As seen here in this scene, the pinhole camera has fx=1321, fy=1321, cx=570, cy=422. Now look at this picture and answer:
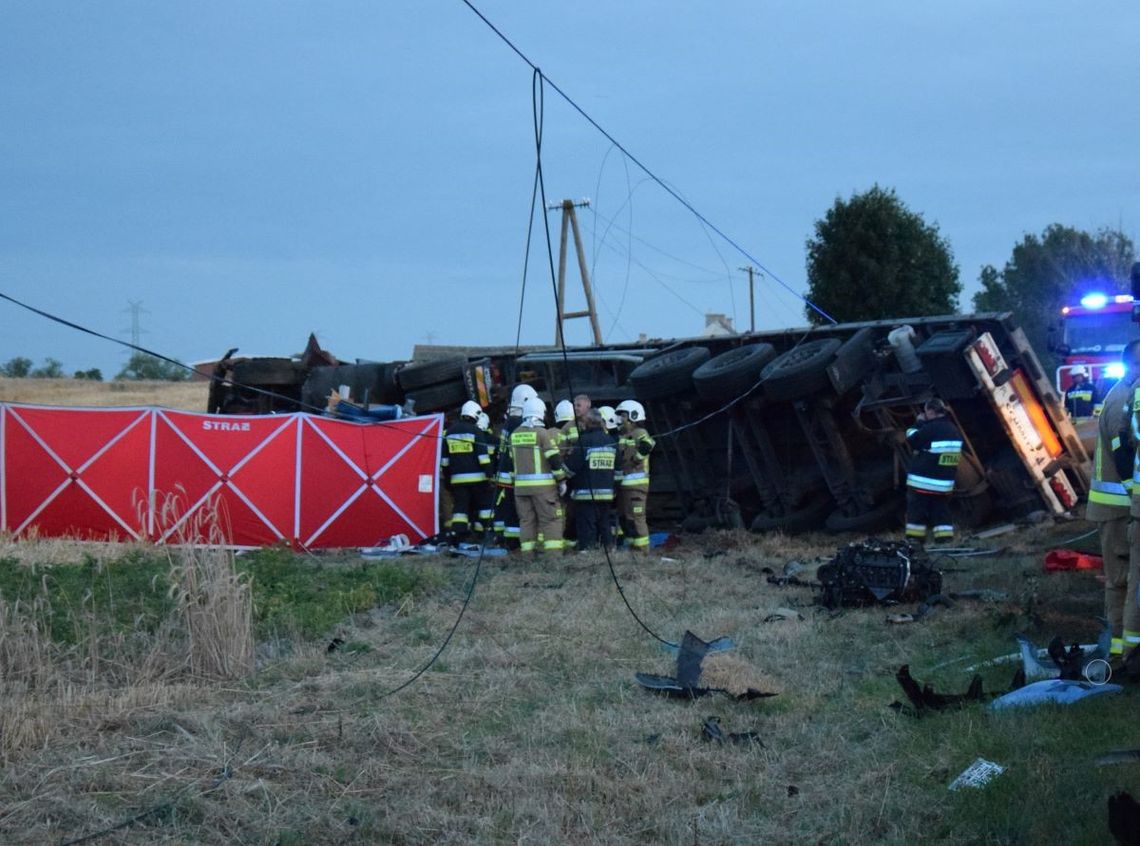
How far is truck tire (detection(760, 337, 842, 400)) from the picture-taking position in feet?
45.1

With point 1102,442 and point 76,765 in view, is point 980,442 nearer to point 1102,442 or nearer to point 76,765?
point 1102,442

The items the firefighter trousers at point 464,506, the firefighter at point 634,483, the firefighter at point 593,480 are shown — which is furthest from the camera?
the firefighter trousers at point 464,506

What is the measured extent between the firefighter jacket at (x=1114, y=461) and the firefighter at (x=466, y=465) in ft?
31.2

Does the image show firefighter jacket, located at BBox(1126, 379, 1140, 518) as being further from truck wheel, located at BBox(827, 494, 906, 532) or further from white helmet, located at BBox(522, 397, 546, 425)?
white helmet, located at BBox(522, 397, 546, 425)

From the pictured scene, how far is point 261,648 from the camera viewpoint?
830 centimetres

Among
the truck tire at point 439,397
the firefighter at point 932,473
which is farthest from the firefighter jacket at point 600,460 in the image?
the truck tire at point 439,397

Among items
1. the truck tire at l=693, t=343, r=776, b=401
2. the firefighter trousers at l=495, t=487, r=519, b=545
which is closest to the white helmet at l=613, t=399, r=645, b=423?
the truck tire at l=693, t=343, r=776, b=401

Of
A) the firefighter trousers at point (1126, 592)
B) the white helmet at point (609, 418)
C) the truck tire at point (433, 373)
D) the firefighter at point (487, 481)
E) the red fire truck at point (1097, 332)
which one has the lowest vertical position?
the firefighter trousers at point (1126, 592)

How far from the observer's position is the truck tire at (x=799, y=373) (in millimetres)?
13750

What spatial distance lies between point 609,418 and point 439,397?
3187 mm

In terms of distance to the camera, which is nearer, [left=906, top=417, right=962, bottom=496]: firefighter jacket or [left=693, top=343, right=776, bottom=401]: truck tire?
[left=906, top=417, right=962, bottom=496]: firefighter jacket

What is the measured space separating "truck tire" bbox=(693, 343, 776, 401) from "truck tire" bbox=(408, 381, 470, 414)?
3.72m

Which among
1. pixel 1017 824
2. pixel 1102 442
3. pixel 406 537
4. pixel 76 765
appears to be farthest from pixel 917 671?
pixel 406 537

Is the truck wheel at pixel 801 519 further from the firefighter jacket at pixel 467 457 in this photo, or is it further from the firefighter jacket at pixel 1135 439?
the firefighter jacket at pixel 1135 439
